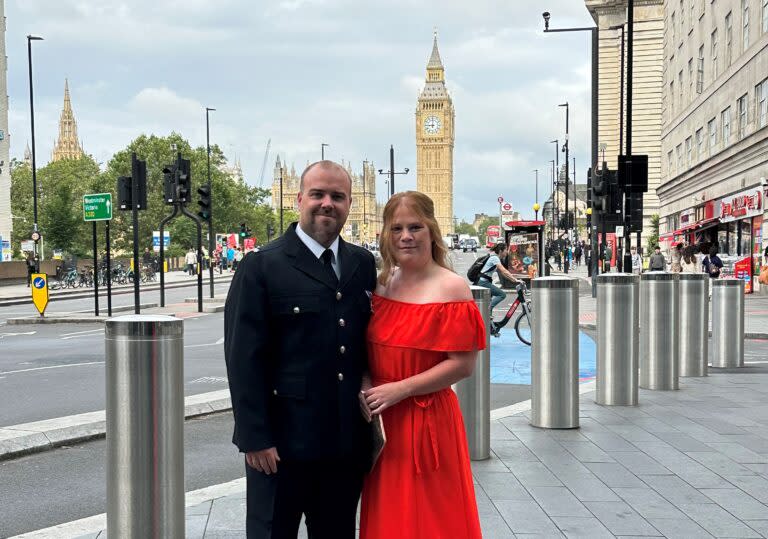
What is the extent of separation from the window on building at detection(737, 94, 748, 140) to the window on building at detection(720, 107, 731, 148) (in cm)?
170

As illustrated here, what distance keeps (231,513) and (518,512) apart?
A: 1624 mm

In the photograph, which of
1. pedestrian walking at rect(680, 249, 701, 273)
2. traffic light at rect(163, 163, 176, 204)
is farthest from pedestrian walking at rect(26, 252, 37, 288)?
pedestrian walking at rect(680, 249, 701, 273)

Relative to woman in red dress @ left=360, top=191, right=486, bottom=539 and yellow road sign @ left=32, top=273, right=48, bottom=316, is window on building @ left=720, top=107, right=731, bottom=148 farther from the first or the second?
woman in red dress @ left=360, top=191, right=486, bottom=539

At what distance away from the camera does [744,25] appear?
1215 inches

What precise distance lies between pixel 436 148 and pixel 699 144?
130 meters

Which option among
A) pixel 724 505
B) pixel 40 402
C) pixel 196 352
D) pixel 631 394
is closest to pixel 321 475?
pixel 724 505

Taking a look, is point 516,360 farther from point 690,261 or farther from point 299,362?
point 690,261

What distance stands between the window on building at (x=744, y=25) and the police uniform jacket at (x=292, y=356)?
31.0m

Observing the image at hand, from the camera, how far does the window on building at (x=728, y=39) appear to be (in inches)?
1296

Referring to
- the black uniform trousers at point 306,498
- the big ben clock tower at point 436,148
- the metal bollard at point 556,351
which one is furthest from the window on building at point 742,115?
the big ben clock tower at point 436,148

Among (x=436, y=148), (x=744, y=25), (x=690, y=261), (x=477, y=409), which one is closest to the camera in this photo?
(x=477, y=409)

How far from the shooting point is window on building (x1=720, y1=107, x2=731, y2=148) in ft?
109

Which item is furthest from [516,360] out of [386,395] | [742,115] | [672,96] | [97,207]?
[672,96]

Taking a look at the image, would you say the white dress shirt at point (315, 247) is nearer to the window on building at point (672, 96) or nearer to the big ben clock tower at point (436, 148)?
the window on building at point (672, 96)
